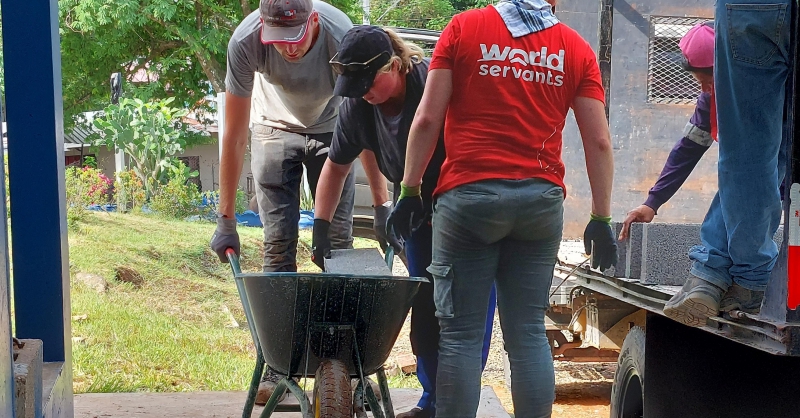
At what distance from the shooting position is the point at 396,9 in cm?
1280

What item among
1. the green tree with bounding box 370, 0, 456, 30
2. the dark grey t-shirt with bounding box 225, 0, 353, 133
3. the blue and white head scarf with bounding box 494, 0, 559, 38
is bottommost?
the dark grey t-shirt with bounding box 225, 0, 353, 133

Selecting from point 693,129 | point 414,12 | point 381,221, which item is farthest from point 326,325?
point 414,12

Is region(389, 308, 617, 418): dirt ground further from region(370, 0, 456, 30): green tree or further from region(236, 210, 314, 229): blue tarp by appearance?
region(370, 0, 456, 30): green tree

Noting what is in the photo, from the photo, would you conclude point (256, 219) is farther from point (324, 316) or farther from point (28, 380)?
point (28, 380)

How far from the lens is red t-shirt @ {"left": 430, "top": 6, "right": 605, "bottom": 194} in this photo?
2773 millimetres

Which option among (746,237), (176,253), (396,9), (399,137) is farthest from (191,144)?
(746,237)

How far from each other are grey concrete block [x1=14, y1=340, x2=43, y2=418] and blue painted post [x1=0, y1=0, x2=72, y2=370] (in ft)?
1.59

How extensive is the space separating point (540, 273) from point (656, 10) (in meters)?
2.49

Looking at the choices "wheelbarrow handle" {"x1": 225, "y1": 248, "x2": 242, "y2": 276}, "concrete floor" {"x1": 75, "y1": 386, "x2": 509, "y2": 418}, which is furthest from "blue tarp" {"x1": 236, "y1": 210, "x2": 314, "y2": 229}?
"concrete floor" {"x1": 75, "y1": 386, "x2": 509, "y2": 418}

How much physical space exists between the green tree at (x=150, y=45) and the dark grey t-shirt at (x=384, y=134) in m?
4.02

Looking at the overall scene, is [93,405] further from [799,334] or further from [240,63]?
[799,334]

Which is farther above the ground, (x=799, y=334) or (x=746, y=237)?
(x=746, y=237)

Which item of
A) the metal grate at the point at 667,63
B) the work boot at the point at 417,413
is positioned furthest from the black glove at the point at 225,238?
the metal grate at the point at 667,63

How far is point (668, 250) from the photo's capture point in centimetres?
339
